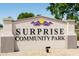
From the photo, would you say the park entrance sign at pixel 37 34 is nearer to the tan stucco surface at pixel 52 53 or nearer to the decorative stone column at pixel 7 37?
the decorative stone column at pixel 7 37

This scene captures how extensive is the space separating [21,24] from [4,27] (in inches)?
40.0

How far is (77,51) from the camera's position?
15641 millimetres

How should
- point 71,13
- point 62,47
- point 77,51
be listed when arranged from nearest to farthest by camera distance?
point 77,51 < point 62,47 < point 71,13

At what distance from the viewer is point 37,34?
16.1m

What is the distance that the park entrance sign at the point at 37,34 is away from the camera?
15.9 m

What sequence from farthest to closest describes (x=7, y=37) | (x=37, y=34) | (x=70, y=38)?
(x=70, y=38)
(x=37, y=34)
(x=7, y=37)

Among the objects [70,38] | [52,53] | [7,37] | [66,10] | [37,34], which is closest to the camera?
[52,53]

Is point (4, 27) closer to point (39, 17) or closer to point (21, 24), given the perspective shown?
point (21, 24)

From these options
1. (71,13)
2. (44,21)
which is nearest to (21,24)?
(44,21)

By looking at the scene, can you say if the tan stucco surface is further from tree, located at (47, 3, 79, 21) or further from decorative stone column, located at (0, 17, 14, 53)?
tree, located at (47, 3, 79, 21)

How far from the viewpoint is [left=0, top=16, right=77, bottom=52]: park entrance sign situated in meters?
15.9

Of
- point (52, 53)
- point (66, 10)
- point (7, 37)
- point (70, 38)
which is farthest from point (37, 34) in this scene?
point (66, 10)

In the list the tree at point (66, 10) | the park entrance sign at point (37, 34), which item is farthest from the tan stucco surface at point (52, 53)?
the tree at point (66, 10)

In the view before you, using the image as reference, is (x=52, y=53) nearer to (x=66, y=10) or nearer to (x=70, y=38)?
(x=70, y=38)
